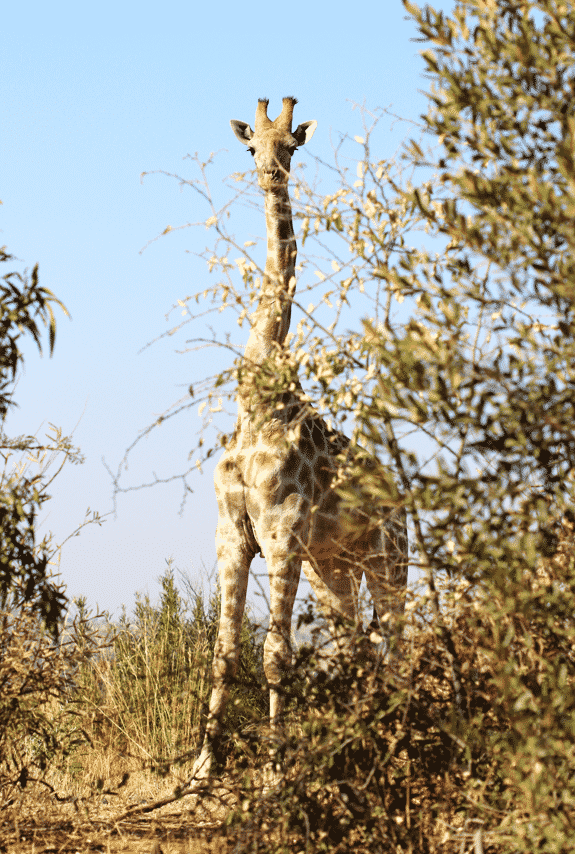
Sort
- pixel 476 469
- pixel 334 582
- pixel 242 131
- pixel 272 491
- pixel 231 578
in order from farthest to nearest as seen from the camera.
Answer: pixel 334 582, pixel 242 131, pixel 231 578, pixel 272 491, pixel 476 469

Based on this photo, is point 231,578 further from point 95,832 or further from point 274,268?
point 274,268

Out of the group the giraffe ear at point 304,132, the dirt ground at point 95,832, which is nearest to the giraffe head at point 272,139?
the giraffe ear at point 304,132

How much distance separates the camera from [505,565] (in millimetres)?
Answer: 3258

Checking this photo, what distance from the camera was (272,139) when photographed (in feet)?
21.9

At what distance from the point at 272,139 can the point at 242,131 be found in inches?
24.5

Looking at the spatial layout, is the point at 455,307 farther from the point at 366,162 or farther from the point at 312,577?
the point at 312,577

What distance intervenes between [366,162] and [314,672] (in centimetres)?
233

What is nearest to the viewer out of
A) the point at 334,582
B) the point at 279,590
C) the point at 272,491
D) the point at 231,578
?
the point at 279,590

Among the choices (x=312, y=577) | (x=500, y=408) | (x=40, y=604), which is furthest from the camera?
(x=312, y=577)

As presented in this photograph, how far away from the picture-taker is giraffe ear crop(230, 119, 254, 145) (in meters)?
7.11

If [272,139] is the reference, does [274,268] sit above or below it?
below

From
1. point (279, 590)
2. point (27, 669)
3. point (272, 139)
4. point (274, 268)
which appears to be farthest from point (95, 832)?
point (272, 139)

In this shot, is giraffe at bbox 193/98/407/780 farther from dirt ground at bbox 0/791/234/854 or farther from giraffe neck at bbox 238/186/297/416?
dirt ground at bbox 0/791/234/854

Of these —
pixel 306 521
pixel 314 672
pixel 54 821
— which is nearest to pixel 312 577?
pixel 306 521
